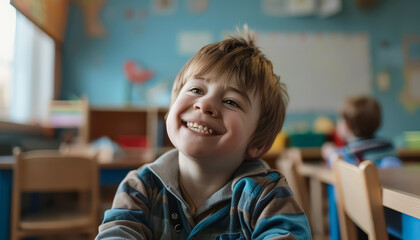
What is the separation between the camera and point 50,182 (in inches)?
65.9

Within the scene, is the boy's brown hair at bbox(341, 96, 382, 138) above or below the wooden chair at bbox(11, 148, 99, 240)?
above

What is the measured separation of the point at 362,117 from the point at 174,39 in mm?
2360

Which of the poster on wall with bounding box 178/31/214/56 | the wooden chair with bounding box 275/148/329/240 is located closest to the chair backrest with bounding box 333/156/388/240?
the wooden chair with bounding box 275/148/329/240

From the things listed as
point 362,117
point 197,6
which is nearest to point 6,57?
point 197,6

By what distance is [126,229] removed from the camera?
0.62m

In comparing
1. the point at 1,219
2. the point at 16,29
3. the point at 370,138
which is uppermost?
the point at 16,29

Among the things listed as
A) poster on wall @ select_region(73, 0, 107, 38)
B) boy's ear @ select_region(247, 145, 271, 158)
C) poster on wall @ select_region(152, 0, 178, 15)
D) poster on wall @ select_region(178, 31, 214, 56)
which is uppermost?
poster on wall @ select_region(152, 0, 178, 15)

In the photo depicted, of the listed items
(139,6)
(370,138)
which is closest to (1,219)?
(370,138)

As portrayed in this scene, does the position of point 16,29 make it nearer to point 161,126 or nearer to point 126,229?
point 161,126

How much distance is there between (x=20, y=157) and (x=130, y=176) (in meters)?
1.14

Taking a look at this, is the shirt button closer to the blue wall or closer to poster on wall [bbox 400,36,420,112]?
the blue wall

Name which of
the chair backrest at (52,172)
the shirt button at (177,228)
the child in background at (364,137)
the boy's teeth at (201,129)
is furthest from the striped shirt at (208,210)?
the child in background at (364,137)

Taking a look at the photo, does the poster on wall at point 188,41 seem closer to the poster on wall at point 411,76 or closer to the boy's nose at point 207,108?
the poster on wall at point 411,76

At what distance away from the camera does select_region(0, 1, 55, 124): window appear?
282 cm
